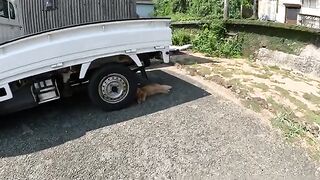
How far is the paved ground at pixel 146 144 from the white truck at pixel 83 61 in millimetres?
438

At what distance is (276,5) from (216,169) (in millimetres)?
18190

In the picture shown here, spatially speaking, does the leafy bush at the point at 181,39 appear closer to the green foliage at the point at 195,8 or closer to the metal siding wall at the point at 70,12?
the metal siding wall at the point at 70,12

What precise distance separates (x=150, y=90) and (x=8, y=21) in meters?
3.09

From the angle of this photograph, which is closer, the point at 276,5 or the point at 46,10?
the point at 46,10

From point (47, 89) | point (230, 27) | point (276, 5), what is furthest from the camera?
point (276, 5)

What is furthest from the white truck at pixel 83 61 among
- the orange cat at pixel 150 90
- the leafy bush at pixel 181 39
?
the leafy bush at pixel 181 39

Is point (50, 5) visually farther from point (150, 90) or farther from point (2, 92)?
point (2, 92)

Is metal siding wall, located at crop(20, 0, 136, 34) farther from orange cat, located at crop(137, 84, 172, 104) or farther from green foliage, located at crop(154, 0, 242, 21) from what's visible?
green foliage, located at crop(154, 0, 242, 21)

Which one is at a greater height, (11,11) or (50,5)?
(50,5)

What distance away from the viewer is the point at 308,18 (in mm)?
18547

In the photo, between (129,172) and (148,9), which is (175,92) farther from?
(148,9)

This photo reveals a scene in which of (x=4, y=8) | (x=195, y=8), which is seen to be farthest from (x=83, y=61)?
(x=195, y=8)

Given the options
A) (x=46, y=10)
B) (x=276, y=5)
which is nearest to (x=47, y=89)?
(x=46, y=10)

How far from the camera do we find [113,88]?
21.1 feet
